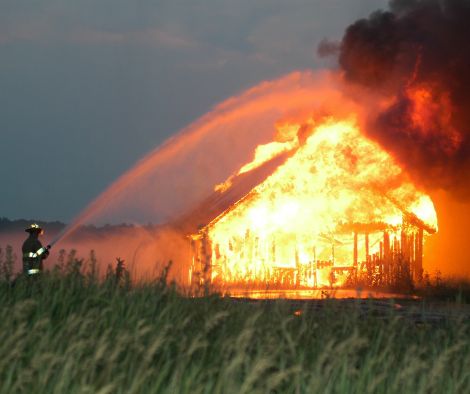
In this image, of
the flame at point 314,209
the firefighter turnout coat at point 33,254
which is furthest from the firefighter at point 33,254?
the flame at point 314,209

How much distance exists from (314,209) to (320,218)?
0.38 m

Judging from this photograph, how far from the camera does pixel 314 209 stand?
29.1m

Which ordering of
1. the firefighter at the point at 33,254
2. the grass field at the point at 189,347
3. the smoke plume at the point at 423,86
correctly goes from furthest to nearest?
1. the smoke plume at the point at 423,86
2. the firefighter at the point at 33,254
3. the grass field at the point at 189,347

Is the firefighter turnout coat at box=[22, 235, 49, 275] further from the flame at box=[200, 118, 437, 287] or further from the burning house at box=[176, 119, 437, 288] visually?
the flame at box=[200, 118, 437, 287]

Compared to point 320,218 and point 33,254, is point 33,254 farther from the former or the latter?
point 320,218

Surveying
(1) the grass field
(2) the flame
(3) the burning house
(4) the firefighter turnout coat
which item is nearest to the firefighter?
(4) the firefighter turnout coat

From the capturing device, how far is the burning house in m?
28.7

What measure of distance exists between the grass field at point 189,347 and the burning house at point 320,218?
568 inches

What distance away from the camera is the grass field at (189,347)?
879 centimetres

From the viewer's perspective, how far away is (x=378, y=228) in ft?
97.0

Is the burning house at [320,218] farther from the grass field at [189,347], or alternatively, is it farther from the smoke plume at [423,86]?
the grass field at [189,347]

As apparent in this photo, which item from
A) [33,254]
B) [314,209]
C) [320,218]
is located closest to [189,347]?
[33,254]

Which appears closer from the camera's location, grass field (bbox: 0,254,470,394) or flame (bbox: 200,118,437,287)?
grass field (bbox: 0,254,470,394)

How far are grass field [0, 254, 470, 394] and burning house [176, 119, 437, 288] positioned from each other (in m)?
14.4
